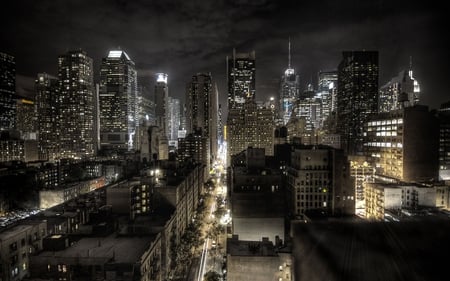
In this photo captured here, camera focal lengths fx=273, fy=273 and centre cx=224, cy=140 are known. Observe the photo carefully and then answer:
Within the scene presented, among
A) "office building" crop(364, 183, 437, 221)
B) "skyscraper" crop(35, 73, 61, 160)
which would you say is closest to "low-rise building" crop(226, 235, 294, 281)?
"office building" crop(364, 183, 437, 221)

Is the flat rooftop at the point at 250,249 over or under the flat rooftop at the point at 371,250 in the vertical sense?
under

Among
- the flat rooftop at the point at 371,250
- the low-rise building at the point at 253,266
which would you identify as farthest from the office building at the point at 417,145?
→ the flat rooftop at the point at 371,250

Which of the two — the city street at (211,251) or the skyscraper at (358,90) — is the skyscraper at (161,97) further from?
the city street at (211,251)

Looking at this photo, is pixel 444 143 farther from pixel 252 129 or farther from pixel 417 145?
pixel 252 129

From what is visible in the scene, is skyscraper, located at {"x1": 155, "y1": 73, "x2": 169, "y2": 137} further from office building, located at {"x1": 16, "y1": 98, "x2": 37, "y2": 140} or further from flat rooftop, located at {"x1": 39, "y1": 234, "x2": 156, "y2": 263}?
flat rooftop, located at {"x1": 39, "y1": 234, "x2": 156, "y2": 263}

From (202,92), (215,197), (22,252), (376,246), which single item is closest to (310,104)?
(202,92)

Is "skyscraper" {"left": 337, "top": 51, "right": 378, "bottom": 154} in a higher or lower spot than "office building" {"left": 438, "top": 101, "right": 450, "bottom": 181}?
higher
